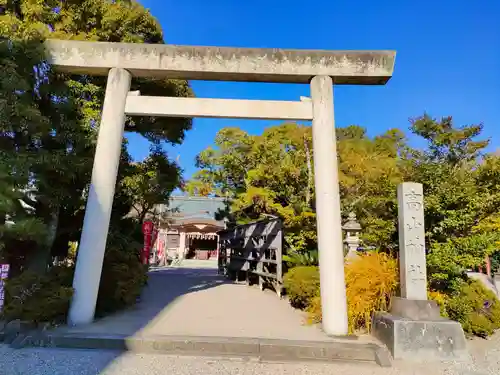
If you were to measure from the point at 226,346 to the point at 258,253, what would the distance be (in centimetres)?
609

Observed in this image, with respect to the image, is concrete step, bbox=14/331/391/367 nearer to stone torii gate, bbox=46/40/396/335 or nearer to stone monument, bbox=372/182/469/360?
stone monument, bbox=372/182/469/360

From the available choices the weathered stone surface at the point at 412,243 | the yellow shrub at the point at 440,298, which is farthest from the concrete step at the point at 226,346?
the yellow shrub at the point at 440,298

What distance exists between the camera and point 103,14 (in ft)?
23.9

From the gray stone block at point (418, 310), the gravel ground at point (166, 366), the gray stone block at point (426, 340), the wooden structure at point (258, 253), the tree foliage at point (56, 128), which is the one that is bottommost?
the gravel ground at point (166, 366)

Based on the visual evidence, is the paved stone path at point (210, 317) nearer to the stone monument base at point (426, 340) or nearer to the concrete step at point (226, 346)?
the concrete step at point (226, 346)

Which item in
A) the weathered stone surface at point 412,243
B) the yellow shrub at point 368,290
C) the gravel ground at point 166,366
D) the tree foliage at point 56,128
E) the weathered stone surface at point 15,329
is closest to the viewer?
the gravel ground at point 166,366

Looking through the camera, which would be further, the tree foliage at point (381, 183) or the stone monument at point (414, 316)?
the tree foliage at point (381, 183)

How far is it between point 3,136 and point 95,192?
1.92 metres

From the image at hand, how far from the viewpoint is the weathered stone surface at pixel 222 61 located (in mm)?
6164

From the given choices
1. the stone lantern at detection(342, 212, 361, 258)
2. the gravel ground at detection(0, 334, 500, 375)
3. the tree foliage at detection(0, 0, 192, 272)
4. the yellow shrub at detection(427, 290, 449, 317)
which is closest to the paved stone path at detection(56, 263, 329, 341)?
the gravel ground at detection(0, 334, 500, 375)

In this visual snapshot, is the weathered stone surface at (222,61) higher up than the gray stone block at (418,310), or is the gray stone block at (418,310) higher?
the weathered stone surface at (222,61)

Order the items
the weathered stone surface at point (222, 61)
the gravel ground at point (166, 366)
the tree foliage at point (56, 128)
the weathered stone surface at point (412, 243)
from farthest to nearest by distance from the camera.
Answer: 1. the weathered stone surface at point (222, 61)
2. the tree foliage at point (56, 128)
3. the weathered stone surface at point (412, 243)
4. the gravel ground at point (166, 366)

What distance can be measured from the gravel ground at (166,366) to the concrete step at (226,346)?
15 centimetres

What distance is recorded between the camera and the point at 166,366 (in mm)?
4145
